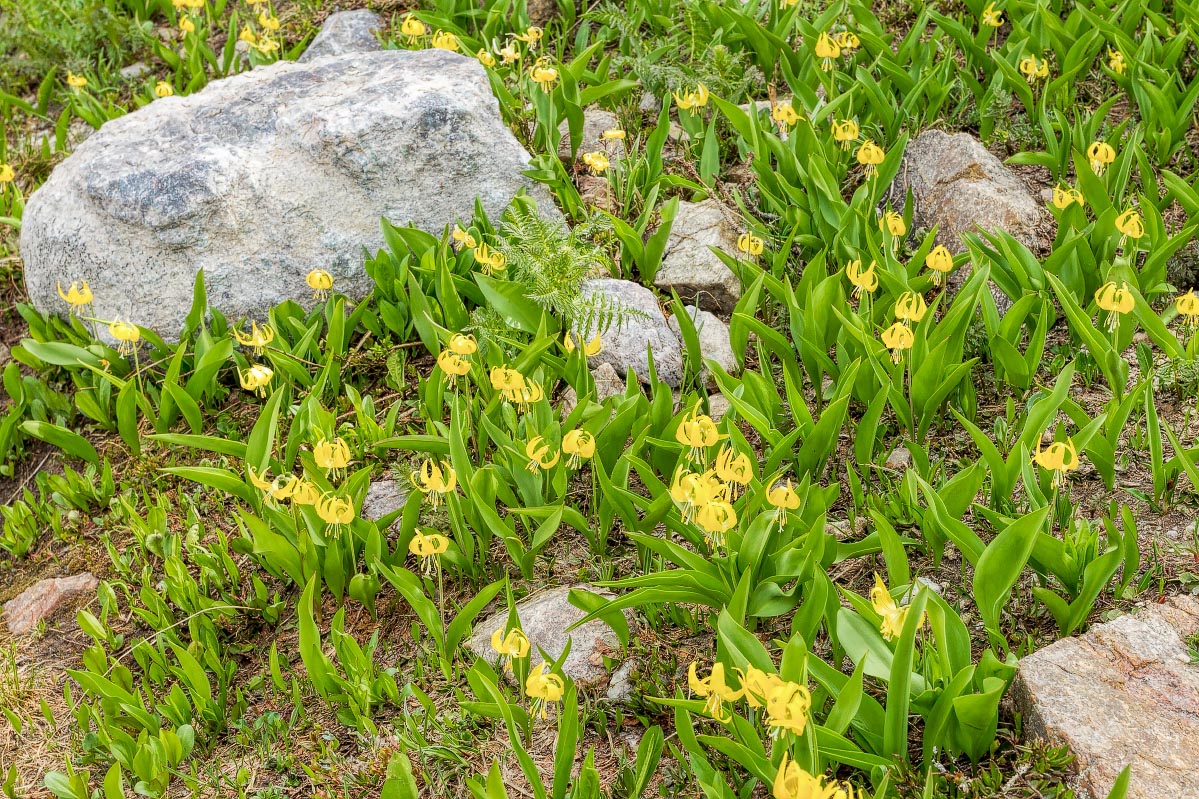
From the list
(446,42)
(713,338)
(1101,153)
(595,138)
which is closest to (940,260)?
(713,338)

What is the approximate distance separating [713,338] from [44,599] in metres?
2.43

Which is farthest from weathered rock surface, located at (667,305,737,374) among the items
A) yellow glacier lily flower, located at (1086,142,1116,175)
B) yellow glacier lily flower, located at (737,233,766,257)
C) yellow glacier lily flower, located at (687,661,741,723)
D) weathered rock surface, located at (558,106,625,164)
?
yellow glacier lily flower, located at (687,661,741,723)

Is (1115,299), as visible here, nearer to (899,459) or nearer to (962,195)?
(899,459)

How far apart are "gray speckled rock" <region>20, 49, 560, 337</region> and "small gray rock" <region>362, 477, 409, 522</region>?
3.72 ft

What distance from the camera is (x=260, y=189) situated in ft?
13.5

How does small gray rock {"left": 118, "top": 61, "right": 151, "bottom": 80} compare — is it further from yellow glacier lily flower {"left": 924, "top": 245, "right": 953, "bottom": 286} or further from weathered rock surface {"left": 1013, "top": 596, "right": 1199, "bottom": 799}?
weathered rock surface {"left": 1013, "top": 596, "right": 1199, "bottom": 799}

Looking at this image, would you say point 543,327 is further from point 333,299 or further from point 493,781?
point 493,781

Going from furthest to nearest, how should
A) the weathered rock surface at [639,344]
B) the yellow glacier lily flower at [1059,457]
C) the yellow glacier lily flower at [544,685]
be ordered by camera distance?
the weathered rock surface at [639,344] < the yellow glacier lily flower at [1059,457] < the yellow glacier lily flower at [544,685]

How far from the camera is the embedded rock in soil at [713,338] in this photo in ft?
12.2

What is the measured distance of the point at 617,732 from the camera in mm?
2521

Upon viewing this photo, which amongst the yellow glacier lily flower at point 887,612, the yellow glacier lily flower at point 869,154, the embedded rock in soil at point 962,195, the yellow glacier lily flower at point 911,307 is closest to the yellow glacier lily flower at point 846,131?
the yellow glacier lily flower at point 869,154

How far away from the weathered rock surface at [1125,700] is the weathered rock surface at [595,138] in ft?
9.75

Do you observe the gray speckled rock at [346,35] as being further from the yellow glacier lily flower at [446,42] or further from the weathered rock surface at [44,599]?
the weathered rock surface at [44,599]

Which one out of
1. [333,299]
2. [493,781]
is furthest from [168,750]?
[333,299]
